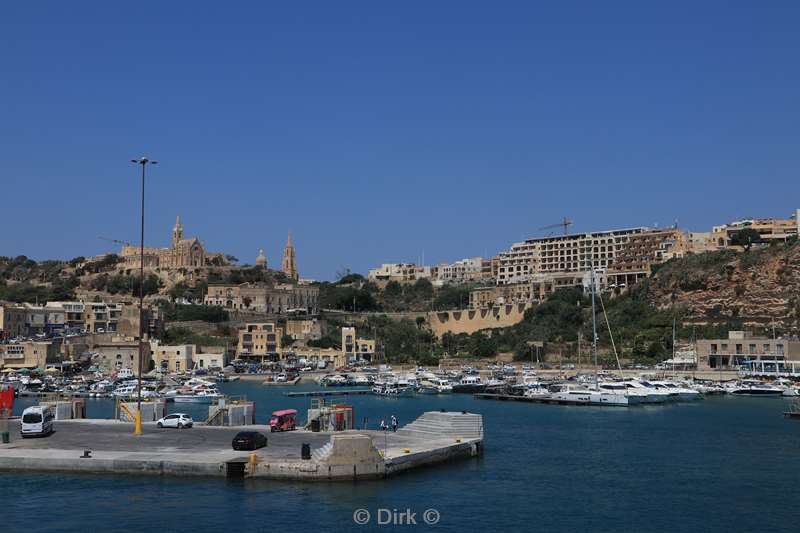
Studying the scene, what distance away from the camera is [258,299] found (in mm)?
135500

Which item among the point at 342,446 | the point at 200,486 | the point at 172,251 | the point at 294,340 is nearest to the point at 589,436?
the point at 342,446

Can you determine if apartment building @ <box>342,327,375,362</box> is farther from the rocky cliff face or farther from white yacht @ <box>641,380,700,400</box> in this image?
white yacht @ <box>641,380,700,400</box>

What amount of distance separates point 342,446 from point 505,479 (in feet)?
18.9

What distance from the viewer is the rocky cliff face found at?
286 feet

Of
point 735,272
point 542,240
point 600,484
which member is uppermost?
point 542,240

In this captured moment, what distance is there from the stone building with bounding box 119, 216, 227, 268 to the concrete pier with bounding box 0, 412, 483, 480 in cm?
11649

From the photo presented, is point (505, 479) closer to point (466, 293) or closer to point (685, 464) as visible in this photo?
point (685, 464)

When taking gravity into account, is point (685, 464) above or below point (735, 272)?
below

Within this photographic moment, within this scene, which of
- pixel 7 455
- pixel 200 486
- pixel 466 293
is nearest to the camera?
pixel 200 486

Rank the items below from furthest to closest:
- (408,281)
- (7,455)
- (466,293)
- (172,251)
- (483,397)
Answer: (408,281)
(172,251)
(466,293)
(483,397)
(7,455)

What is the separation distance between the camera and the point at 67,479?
92.3 ft

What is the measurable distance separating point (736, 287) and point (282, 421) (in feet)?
216

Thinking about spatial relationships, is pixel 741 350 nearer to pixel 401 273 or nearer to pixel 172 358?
pixel 172 358

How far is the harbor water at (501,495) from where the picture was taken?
23859 millimetres
